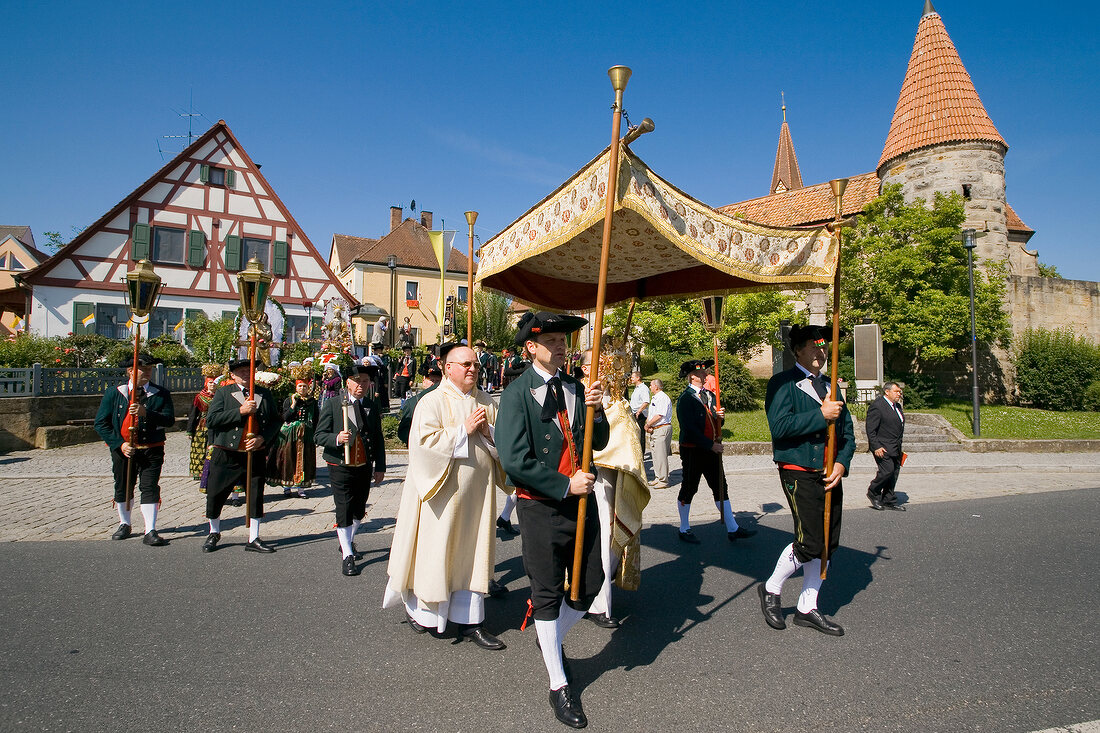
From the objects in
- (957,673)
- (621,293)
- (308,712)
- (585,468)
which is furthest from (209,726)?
(621,293)

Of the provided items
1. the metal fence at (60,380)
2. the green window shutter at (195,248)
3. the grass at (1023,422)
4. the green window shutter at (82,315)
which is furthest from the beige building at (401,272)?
the grass at (1023,422)

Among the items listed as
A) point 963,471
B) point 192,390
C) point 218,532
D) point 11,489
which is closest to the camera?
point 218,532

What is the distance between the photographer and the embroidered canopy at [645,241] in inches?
145

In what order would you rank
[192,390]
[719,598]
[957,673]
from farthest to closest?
[192,390]
[719,598]
[957,673]

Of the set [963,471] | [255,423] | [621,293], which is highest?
[621,293]

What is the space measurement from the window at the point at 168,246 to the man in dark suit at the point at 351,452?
2197 centimetres

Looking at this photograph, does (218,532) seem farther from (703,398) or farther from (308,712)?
(703,398)

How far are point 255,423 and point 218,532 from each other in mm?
1171

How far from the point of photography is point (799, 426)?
4.09m

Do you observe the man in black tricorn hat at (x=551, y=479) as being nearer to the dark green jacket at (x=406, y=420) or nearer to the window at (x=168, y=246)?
the dark green jacket at (x=406, y=420)

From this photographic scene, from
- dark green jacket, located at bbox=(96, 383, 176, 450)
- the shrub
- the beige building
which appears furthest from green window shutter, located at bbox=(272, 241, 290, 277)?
the shrub

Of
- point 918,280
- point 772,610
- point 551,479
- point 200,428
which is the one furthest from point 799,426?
point 918,280

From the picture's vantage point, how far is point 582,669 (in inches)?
139

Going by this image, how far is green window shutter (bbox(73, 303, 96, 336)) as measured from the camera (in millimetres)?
21062
